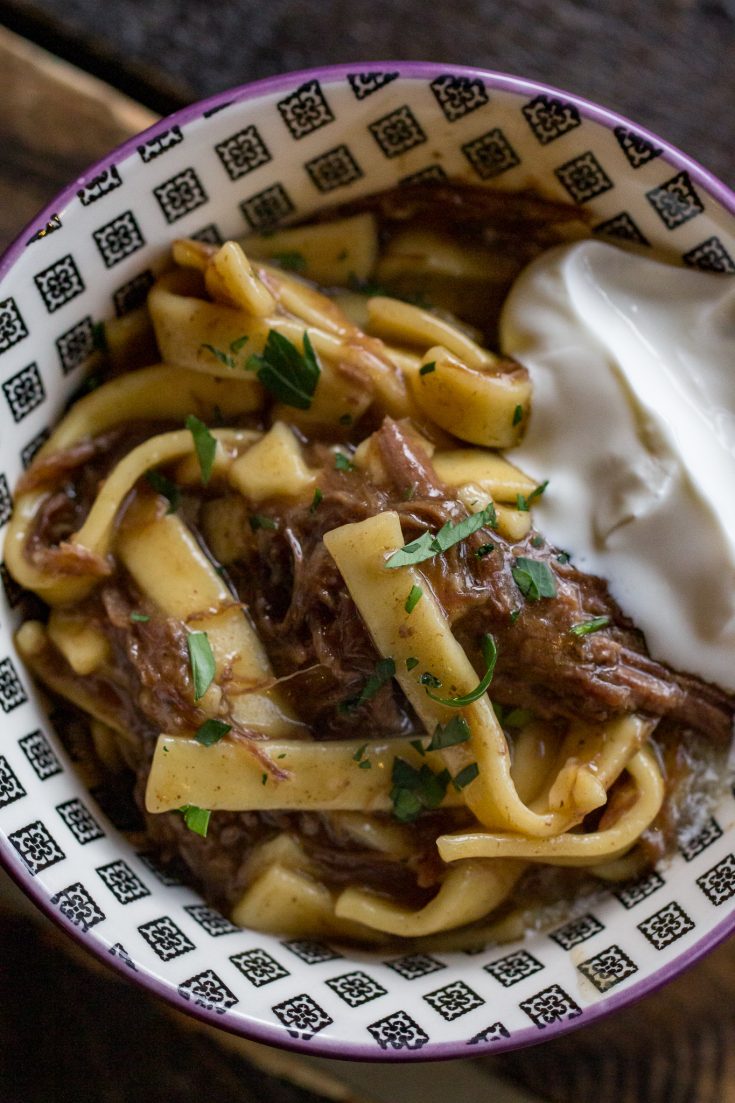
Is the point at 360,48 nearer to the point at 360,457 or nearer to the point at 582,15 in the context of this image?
the point at 582,15

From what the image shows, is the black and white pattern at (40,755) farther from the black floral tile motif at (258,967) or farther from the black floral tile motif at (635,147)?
the black floral tile motif at (635,147)

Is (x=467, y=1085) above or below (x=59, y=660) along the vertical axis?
below

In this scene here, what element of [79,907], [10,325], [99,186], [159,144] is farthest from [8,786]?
[159,144]

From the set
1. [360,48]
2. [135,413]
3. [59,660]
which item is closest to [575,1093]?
[59,660]

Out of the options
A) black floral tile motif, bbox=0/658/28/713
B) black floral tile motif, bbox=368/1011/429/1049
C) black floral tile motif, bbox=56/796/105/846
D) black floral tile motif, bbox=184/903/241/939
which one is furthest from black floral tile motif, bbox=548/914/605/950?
black floral tile motif, bbox=0/658/28/713

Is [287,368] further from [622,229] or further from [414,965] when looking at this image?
[414,965]

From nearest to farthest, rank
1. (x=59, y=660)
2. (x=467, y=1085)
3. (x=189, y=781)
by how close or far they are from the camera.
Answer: (x=189, y=781)
(x=59, y=660)
(x=467, y=1085)

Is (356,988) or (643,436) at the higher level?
(643,436)
